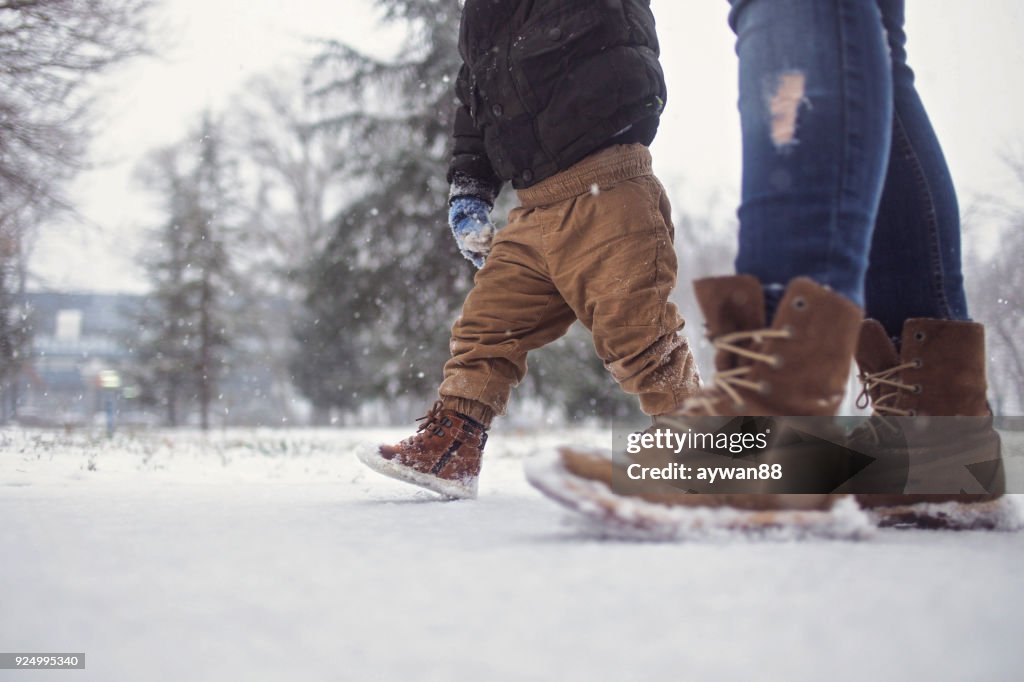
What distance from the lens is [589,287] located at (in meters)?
1.54

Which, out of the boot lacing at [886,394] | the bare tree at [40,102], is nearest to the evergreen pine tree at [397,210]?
the bare tree at [40,102]

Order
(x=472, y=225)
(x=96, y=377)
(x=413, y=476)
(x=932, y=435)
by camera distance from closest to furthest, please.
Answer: (x=932, y=435)
(x=413, y=476)
(x=472, y=225)
(x=96, y=377)

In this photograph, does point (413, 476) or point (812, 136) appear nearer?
point (812, 136)

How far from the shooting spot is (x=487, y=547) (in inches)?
32.0

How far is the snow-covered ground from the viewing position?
0.52 m

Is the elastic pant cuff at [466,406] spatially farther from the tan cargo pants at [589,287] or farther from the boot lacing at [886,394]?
the boot lacing at [886,394]

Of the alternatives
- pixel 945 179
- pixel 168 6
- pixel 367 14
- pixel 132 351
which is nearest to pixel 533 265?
pixel 945 179

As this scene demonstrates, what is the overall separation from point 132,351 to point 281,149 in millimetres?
6921

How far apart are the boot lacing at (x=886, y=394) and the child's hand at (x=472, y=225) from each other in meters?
0.94

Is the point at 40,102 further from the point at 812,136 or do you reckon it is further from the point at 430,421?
the point at 812,136

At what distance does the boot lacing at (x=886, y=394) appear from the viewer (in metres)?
1.10

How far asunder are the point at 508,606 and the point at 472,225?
1.33 m

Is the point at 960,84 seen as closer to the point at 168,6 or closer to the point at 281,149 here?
the point at 168,6

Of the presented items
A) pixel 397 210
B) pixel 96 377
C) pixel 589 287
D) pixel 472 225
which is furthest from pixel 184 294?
pixel 589 287
